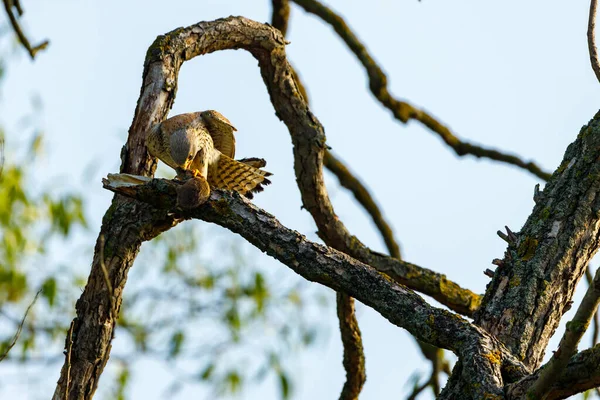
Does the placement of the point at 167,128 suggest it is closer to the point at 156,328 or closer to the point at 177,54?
the point at 177,54

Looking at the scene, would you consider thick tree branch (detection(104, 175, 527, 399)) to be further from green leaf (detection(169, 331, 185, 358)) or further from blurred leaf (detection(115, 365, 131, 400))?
green leaf (detection(169, 331, 185, 358))

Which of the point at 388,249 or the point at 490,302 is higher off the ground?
the point at 388,249

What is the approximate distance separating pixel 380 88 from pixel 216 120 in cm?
128

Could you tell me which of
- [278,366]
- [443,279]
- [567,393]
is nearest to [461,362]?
[567,393]

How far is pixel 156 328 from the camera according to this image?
6.34 m

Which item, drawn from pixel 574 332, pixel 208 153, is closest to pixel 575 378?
pixel 574 332

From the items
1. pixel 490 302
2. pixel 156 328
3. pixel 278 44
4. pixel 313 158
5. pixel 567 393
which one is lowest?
pixel 567 393

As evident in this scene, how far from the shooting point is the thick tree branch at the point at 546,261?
10.7 ft

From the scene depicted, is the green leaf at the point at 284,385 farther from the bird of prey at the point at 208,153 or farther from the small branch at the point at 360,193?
the bird of prey at the point at 208,153

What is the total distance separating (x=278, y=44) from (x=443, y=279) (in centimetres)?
154

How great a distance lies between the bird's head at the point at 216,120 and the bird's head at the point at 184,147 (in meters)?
0.38

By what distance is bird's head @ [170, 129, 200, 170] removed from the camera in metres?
4.50

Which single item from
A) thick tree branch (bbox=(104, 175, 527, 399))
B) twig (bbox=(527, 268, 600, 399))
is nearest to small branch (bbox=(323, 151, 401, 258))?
thick tree branch (bbox=(104, 175, 527, 399))

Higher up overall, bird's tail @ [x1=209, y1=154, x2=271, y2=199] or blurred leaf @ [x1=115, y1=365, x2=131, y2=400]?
bird's tail @ [x1=209, y1=154, x2=271, y2=199]
